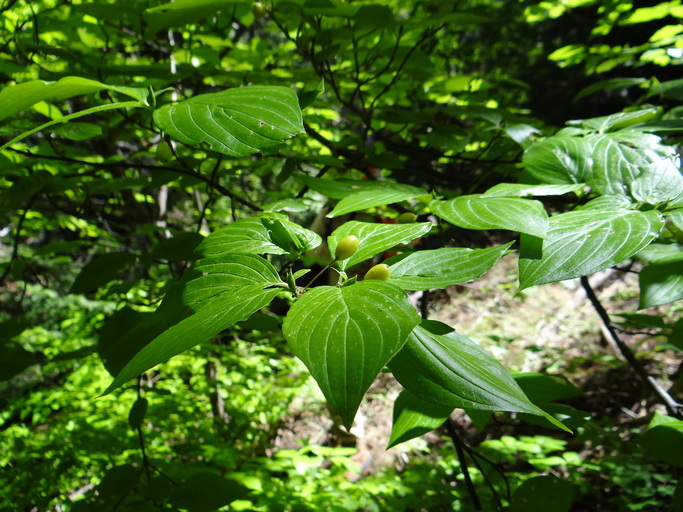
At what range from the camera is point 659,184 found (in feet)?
2.08

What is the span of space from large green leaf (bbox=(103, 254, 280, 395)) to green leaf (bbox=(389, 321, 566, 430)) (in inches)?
6.7

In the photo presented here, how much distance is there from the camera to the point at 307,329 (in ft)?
1.30

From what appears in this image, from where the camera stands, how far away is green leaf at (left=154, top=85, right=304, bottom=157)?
53cm

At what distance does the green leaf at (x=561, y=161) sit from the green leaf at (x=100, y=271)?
1054mm

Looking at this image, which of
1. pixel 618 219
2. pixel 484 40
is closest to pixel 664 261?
pixel 618 219

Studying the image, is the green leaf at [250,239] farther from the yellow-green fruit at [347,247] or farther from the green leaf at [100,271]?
the green leaf at [100,271]

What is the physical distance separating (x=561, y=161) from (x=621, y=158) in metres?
0.10

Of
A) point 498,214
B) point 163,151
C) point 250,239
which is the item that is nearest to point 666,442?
point 498,214

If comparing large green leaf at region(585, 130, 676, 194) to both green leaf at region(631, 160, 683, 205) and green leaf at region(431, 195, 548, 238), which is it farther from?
green leaf at region(431, 195, 548, 238)

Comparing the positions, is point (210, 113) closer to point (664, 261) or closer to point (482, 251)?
point (482, 251)

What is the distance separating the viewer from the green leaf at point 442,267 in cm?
49

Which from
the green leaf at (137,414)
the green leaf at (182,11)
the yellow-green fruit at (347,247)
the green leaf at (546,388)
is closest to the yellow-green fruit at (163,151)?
the green leaf at (182,11)

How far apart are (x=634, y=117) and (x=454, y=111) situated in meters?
0.41

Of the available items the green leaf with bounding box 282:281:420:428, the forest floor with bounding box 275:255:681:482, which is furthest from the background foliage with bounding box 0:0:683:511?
the forest floor with bounding box 275:255:681:482
